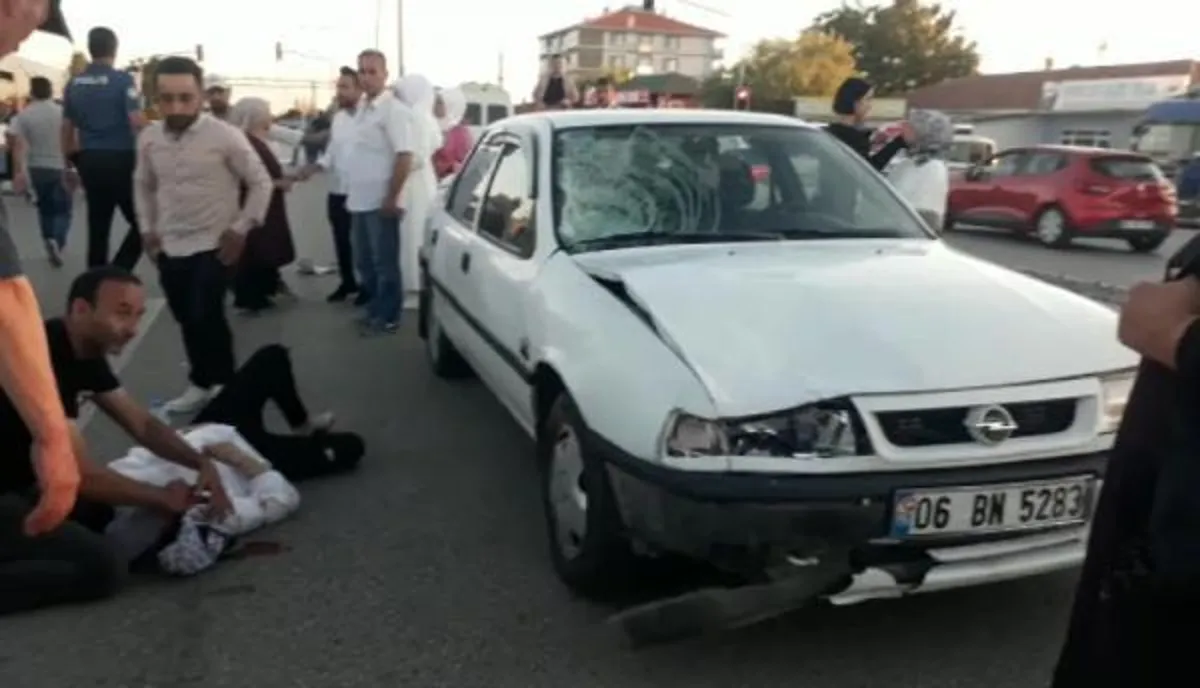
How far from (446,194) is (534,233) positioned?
1.93 metres

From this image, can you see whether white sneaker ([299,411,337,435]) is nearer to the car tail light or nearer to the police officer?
the police officer

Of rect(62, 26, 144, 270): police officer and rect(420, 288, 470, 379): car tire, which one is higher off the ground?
rect(62, 26, 144, 270): police officer

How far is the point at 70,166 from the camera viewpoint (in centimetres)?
883

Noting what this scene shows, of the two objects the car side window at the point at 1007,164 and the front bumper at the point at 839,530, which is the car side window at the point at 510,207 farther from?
the car side window at the point at 1007,164

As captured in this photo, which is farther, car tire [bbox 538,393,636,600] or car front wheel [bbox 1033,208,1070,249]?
car front wheel [bbox 1033,208,1070,249]

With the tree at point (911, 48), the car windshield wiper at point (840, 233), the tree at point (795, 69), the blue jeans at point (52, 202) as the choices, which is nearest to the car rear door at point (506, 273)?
the car windshield wiper at point (840, 233)

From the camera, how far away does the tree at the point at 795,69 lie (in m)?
70.3

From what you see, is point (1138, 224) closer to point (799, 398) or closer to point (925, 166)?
point (925, 166)

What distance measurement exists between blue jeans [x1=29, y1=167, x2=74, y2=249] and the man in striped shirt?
617 cm

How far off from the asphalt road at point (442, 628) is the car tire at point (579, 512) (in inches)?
5.0

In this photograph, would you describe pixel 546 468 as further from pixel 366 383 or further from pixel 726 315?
pixel 366 383

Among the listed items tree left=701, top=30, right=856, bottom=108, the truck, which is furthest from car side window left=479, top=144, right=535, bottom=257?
tree left=701, top=30, right=856, bottom=108

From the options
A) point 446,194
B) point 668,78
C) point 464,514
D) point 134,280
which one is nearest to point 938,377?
point 464,514

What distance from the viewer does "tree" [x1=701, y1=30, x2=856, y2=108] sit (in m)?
70.3
